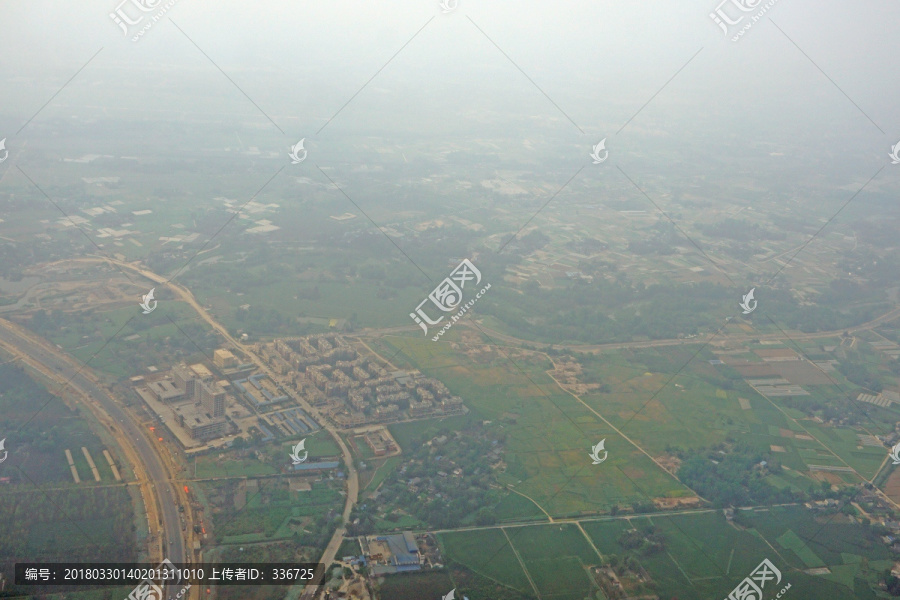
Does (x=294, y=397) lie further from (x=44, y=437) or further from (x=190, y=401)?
(x=44, y=437)

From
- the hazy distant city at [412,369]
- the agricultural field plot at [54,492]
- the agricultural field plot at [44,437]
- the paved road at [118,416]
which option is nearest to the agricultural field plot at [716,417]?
the hazy distant city at [412,369]

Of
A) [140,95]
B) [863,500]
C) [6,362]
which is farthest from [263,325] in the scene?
[140,95]

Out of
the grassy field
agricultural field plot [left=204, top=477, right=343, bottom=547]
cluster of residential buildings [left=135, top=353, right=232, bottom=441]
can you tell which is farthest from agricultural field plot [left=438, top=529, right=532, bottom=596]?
cluster of residential buildings [left=135, top=353, right=232, bottom=441]

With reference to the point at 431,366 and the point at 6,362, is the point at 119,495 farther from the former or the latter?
the point at 431,366
